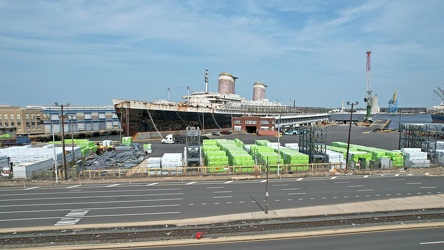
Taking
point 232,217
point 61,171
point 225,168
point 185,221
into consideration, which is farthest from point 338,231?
point 61,171

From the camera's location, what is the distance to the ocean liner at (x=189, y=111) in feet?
210

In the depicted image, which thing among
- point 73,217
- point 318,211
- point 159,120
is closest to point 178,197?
point 73,217

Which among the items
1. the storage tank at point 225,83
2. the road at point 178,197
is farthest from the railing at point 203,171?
the storage tank at point 225,83

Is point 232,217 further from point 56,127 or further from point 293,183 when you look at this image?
point 56,127

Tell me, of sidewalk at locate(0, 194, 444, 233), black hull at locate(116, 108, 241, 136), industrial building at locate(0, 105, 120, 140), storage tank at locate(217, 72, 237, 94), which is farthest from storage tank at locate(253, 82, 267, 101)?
sidewalk at locate(0, 194, 444, 233)

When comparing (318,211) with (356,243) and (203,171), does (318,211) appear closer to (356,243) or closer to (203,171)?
(356,243)

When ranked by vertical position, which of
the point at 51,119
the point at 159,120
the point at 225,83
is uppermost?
the point at 225,83

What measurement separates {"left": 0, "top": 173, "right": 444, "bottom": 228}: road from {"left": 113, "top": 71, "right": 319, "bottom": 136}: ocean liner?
131 feet

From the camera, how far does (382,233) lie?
13797 mm

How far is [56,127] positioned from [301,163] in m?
94.1

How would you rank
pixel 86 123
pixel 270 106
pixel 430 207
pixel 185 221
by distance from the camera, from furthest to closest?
pixel 270 106 → pixel 86 123 → pixel 430 207 → pixel 185 221

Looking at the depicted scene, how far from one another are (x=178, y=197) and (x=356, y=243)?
537 inches

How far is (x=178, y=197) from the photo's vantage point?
2158 centimetres

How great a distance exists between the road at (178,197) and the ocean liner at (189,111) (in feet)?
131
